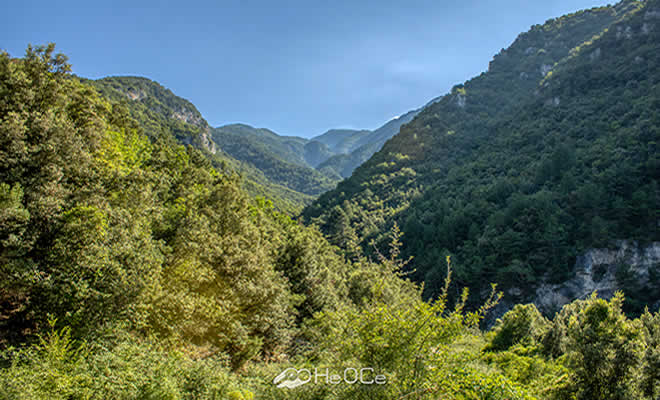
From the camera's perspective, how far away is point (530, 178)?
62781 millimetres

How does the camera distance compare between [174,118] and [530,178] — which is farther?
[174,118]

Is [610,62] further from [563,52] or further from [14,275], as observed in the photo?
[14,275]

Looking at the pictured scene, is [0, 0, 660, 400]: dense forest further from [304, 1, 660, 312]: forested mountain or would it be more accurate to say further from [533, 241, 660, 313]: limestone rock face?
[533, 241, 660, 313]: limestone rock face

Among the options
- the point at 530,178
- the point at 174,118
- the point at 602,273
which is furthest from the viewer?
the point at 174,118

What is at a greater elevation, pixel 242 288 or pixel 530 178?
pixel 530 178

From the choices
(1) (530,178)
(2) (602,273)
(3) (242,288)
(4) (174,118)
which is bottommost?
(2) (602,273)

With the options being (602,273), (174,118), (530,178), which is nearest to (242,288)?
(602,273)

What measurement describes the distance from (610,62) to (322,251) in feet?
336

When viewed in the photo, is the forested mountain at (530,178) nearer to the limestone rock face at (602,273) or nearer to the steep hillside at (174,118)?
the limestone rock face at (602,273)

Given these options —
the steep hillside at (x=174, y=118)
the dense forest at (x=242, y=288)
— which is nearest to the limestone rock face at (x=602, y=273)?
the dense forest at (x=242, y=288)

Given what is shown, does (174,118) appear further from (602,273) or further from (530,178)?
(602,273)

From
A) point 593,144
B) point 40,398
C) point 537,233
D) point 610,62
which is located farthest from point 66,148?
point 610,62

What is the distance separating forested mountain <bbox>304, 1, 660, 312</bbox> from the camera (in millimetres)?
46094

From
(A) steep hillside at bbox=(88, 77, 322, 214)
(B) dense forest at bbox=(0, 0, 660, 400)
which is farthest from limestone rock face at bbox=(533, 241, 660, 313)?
(A) steep hillside at bbox=(88, 77, 322, 214)
